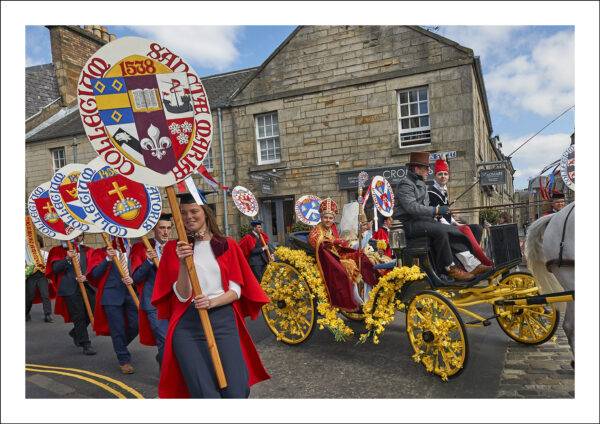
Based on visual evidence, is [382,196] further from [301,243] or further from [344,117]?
[344,117]

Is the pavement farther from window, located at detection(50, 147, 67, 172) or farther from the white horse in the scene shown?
window, located at detection(50, 147, 67, 172)

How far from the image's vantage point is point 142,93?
2.64 m

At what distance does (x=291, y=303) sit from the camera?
521 cm

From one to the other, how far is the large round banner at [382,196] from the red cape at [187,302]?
2.17 metres

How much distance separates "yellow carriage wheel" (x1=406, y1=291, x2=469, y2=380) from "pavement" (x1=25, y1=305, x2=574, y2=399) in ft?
0.56

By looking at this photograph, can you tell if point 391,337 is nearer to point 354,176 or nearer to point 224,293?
point 224,293

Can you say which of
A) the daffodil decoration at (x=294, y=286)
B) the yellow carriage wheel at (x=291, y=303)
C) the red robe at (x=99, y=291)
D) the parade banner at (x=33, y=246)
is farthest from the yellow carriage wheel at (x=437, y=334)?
the parade banner at (x=33, y=246)

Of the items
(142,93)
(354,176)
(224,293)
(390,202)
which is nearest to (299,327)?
(390,202)

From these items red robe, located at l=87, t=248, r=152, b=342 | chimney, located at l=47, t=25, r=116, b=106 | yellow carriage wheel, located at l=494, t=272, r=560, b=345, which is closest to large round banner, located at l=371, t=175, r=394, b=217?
yellow carriage wheel, located at l=494, t=272, r=560, b=345

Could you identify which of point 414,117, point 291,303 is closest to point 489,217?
point 414,117

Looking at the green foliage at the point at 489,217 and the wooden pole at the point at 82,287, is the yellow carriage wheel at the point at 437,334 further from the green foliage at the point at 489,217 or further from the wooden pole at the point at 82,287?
the green foliage at the point at 489,217

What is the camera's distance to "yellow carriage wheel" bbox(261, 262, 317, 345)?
510 centimetres

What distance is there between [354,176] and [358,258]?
8.00 meters

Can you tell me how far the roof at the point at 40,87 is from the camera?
19.0 metres
